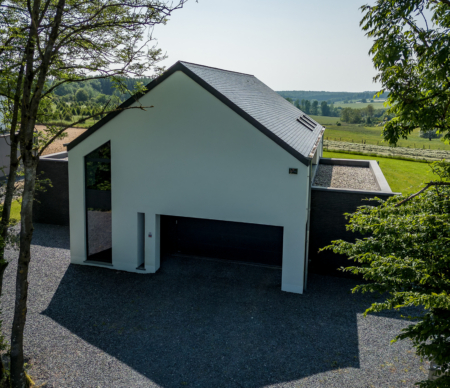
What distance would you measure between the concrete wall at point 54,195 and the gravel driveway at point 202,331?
4634mm

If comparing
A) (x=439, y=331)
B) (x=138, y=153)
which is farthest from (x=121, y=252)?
(x=439, y=331)

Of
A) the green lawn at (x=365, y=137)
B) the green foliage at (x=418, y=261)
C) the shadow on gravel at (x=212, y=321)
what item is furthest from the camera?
the green lawn at (x=365, y=137)

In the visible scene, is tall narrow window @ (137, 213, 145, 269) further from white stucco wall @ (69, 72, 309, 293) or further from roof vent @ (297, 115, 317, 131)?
roof vent @ (297, 115, 317, 131)

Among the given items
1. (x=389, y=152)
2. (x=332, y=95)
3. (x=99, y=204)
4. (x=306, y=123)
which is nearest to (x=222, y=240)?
(x=99, y=204)

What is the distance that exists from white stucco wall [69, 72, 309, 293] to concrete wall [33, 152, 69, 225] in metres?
4.76

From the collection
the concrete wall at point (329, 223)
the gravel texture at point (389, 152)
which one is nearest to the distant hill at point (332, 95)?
the gravel texture at point (389, 152)

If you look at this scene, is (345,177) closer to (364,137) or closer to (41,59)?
(41,59)

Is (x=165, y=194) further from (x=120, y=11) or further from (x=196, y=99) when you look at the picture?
(x=120, y=11)

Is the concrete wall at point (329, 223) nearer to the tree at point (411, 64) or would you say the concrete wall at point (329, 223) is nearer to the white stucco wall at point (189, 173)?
the white stucco wall at point (189, 173)

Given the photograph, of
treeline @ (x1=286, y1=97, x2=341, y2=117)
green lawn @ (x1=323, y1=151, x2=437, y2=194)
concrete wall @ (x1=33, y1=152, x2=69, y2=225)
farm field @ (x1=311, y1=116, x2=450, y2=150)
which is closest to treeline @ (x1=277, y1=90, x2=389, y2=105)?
treeline @ (x1=286, y1=97, x2=341, y2=117)

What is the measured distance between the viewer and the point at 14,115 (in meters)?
8.09

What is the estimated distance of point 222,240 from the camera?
1371 centimetres

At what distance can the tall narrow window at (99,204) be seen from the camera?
1314 cm

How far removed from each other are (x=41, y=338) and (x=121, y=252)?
14.0ft
